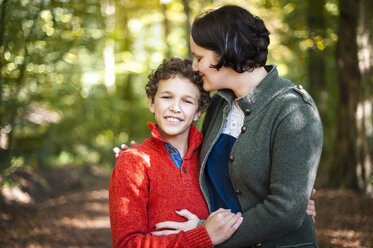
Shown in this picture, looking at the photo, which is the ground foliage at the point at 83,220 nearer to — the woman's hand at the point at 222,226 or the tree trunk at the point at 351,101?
the tree trunk at the point at 351,101

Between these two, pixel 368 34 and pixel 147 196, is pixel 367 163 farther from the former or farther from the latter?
pixel 147 196

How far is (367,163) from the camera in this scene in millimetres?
6461

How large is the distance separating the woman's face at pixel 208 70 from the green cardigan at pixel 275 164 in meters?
0.17

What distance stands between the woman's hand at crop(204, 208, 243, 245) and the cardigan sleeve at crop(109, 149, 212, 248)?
35 mm

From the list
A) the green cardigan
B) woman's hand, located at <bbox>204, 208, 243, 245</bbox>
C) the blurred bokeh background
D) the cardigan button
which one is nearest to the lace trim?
the green cardigan

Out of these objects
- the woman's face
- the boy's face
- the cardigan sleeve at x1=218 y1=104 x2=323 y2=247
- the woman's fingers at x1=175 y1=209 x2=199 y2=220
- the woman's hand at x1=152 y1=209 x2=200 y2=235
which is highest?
the woman's face

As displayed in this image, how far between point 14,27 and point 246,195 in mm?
3721

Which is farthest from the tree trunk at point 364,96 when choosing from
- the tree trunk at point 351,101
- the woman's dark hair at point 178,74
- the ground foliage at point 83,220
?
the woman's dark hair at point 178,74

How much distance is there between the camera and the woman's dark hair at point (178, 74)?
2.29 m

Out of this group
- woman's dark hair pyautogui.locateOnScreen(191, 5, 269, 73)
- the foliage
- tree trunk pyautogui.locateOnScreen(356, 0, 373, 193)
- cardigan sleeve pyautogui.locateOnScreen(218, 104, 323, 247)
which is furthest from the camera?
tree trunk pyautogui.locateOnScreen(356, 0, 373, 193)

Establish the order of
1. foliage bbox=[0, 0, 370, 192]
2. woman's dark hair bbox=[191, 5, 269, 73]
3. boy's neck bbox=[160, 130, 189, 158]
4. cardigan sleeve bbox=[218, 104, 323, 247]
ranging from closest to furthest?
cardigan sleeve bbox=[218, 104, 323, 247], woman's dark hair bbox=[191, 5, 269, 73], boy's neck bbox=[160, 130, 189, 158], foliage bbox=[0, 0, 370, 192]

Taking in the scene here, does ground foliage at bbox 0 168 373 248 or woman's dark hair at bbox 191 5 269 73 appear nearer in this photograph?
woman's dark hair at bbox 191 5 269 73

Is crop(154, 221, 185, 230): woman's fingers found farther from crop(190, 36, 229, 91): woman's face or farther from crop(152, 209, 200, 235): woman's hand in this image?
crop(190, 36, 229, 91): woman's face

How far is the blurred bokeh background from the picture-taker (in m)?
5.06
